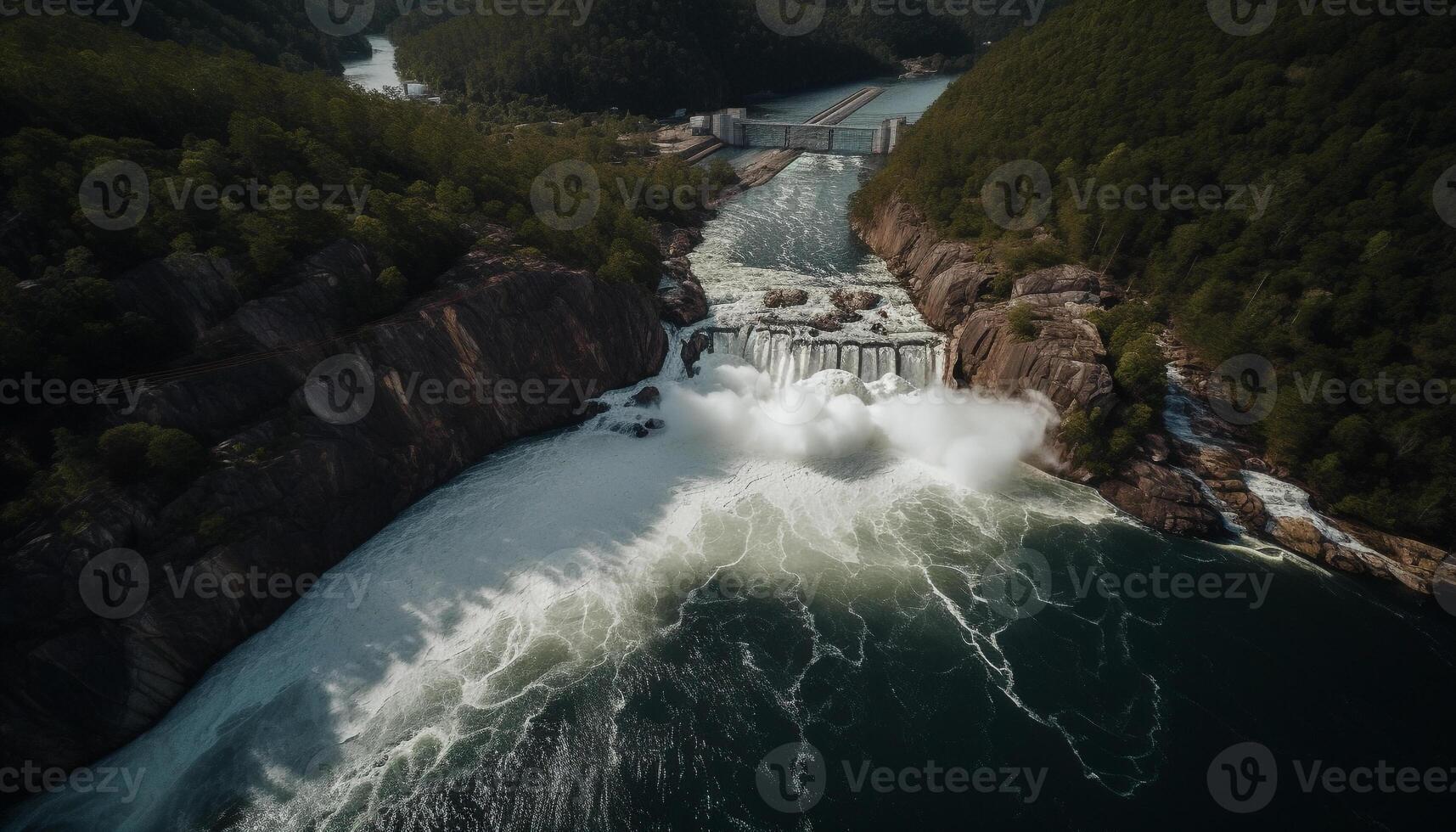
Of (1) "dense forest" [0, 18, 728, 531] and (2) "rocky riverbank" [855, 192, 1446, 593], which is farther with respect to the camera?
Answer: (2) "rocky riverbank" [855, 192, 1446, 593]

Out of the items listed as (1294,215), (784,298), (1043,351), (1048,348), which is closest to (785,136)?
(784,298)

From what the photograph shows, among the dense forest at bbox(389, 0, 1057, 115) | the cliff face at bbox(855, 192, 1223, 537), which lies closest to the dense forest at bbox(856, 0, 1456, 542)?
the cliff face at bbox(855, 192, 1223, 537)

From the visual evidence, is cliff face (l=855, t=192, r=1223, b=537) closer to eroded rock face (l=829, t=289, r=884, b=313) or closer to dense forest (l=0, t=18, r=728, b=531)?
eroded rock face (l=829, t=289, r=884, b=313)

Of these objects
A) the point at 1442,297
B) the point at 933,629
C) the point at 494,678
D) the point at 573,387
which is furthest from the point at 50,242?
the point at 1442,297

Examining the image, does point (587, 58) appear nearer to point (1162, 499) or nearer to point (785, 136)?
point (785, 136)

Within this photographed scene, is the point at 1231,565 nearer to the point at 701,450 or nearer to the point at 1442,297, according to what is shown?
the point at 1442,297

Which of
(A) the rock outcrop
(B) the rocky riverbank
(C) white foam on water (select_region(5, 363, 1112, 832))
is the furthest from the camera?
(A) the rock outcrop

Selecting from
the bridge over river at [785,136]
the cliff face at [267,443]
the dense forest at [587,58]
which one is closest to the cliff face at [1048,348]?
the cliff face at [267,443]
